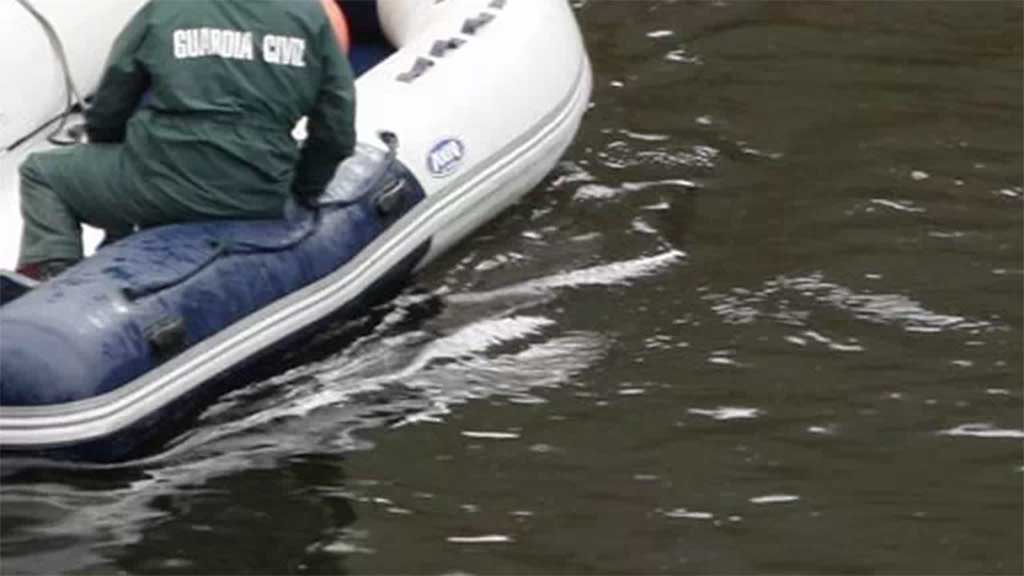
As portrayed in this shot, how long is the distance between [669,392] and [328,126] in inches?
45.0

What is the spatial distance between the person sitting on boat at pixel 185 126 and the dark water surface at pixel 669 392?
21.4 inches

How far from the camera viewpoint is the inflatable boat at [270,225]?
5.72 metres

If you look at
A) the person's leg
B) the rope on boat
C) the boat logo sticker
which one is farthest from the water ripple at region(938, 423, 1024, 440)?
the rope on boat

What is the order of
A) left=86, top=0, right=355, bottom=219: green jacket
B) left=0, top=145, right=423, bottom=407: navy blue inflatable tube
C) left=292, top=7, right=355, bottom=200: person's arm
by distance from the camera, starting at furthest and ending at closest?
1. left=292, top=7, right=355, bottom=200: person's arm
2. left=86, top=0, right=355, bottom=219: green jacket
3. left=0, top=145, right=423, bottom=407: navy blue inflatable tube

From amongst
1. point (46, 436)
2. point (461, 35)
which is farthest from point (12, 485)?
point (461, 35)

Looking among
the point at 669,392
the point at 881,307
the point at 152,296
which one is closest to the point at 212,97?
the point at 152,296

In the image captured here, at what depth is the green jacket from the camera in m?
6.19

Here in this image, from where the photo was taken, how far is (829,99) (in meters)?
8.84

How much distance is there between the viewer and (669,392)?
21.1ft

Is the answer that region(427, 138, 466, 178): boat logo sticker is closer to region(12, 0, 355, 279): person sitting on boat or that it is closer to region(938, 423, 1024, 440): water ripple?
region(12, 0, 355, 279): person sitting on boat

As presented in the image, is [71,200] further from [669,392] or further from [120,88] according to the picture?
[669,392]

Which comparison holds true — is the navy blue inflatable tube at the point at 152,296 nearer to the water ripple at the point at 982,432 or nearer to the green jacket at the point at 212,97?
the green jacket at the point at 212,97

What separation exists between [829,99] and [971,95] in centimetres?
51

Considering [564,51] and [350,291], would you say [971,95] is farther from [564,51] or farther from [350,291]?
[350,291]
